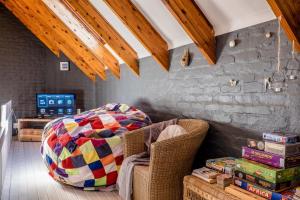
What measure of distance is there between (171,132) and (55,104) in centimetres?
432

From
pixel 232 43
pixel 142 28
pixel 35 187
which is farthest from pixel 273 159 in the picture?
pixel 35 187

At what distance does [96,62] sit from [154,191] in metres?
4.27

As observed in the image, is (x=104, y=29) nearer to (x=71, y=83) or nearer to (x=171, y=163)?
(x=171, y=163)

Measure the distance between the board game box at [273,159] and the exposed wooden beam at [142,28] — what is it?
1993 millimetres

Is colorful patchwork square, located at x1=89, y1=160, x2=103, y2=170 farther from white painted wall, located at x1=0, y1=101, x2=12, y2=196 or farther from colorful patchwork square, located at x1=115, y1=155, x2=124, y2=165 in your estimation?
white painted wall, located at x1=0, y1=101, x2=12, y2=196

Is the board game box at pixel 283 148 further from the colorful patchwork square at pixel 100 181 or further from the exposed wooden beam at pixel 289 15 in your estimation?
the colorful patchwork square at pixel 100 181

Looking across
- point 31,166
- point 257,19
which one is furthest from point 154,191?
point 31,166

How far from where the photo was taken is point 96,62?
6.20 m

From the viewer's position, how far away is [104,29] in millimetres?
4176

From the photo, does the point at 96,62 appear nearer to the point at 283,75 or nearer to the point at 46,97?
the point at 46,97

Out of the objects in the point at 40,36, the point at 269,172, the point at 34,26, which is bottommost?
the point at 269,172

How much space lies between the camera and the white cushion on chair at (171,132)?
9.06ft

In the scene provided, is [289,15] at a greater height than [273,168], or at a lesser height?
greater

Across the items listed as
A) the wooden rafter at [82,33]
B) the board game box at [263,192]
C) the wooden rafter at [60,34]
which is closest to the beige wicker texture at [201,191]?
the board game box at [263,192]
